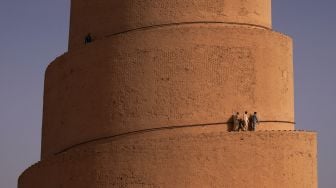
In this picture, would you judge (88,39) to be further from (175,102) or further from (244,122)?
(244,122)

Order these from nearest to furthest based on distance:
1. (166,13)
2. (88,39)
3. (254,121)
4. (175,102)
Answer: (175,102) < (254,121) < (166,13) < (88,39)

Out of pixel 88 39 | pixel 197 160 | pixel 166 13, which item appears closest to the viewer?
pixel 197 160

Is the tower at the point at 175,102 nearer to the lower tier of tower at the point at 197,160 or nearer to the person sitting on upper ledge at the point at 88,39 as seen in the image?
the lower tier of tower at the point at 197,160

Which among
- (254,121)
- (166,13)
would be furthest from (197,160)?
(166,13)

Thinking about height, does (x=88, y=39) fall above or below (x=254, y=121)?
above

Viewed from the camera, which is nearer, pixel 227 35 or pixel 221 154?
pixel 221 154

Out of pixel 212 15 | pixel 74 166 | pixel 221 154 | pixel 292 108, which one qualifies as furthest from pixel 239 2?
pixel 74 166

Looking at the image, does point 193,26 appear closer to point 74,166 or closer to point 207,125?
point 207,125
